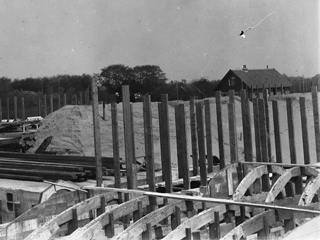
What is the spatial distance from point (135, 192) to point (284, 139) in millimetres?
16942

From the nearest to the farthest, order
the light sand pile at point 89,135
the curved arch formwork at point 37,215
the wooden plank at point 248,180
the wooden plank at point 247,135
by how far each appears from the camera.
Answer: the curved arch formwork at point 37,215 → the wooden plank at point 248,180 → the wooden plank at point 247,135 → the light sand pile at point 89,135

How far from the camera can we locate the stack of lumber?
12.9m

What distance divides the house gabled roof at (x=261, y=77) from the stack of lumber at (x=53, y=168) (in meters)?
20.7

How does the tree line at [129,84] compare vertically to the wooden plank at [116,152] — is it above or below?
above

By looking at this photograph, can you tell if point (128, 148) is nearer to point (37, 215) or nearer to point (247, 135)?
point (37, 215)

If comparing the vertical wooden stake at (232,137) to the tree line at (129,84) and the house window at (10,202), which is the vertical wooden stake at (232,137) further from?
the tree line at (129,84)

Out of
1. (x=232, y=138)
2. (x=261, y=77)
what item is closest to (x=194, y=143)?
(x=232, y=138)

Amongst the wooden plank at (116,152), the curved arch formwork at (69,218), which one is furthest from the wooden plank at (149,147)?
the curved arch formwork at (69,218)

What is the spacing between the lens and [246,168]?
10633 millimetres

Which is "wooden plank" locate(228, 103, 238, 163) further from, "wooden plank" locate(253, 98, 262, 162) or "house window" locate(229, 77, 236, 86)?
"house window" locate(229, 77, 236, 86)

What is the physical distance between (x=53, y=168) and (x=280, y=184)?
664cm

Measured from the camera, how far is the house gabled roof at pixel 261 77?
3591 cm

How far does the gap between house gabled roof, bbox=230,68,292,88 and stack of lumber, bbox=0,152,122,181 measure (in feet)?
67.8

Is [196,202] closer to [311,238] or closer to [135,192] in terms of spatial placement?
[135,192]
